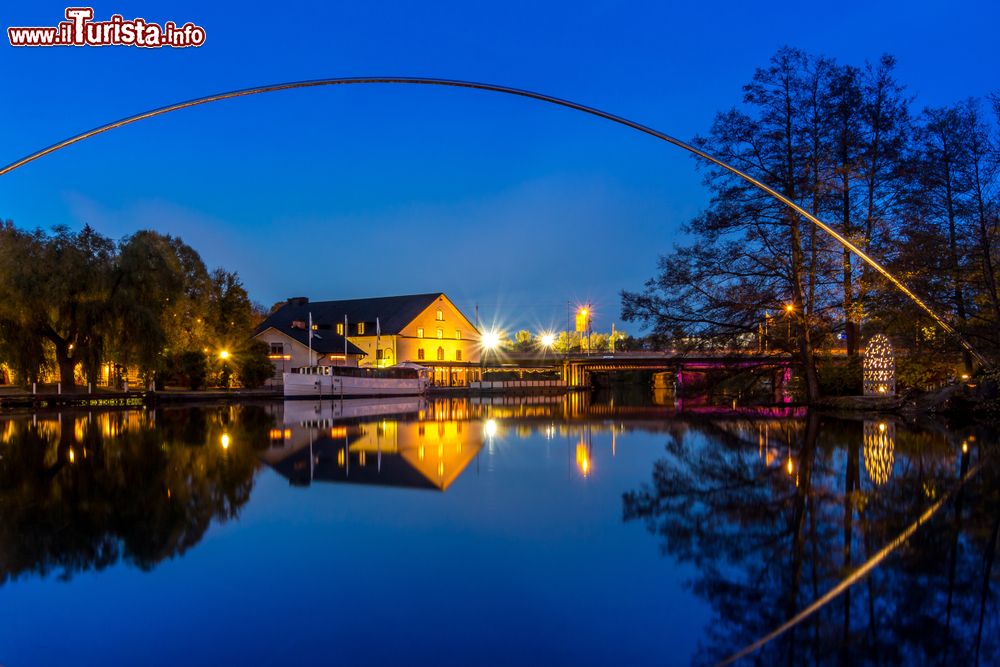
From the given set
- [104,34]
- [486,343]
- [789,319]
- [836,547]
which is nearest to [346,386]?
[486,343]

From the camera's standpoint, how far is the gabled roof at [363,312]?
82750mm

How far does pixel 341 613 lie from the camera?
250 inches

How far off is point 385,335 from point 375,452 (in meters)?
63.0

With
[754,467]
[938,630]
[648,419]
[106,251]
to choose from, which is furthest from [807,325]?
[106,251]

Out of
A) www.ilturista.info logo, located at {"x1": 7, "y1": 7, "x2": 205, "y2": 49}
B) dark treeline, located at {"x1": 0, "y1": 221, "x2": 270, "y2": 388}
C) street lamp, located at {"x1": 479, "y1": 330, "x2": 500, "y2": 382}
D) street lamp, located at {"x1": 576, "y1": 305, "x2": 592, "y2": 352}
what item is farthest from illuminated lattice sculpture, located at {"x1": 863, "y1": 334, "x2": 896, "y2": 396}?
street lamp, located at {"x1": 576, "y1": 305, "x2": 592, "y2": 352}

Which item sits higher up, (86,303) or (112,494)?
(86,303)

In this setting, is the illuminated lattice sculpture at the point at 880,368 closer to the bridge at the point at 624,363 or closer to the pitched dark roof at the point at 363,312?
the bridge at the point at 624,363

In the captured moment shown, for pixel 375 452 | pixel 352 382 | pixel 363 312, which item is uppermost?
pixel 363 312

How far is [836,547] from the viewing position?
817 cm

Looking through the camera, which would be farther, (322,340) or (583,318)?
(583,318)

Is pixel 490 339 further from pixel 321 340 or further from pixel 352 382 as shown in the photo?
pixel 352 382

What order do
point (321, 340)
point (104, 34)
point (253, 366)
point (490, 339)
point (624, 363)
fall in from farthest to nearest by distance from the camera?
point (490, 339)
point (321, 340)
point (624, 363)
point (253, 366)
point (104, 34)

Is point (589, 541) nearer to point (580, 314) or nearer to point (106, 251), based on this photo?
point (106, 251)

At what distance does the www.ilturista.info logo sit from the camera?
49.0 feet
